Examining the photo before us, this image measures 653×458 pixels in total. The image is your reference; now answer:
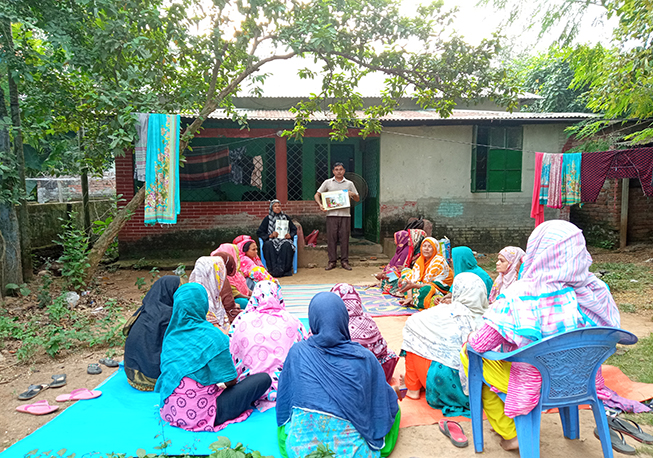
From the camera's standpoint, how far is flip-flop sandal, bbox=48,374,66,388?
10.4 ft

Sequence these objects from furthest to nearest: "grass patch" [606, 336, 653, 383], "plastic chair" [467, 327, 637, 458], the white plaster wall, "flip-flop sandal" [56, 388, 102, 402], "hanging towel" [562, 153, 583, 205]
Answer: the white plaster wall
"hanging towel" [562, 153, 583, 205]
"grass patch" [606, 336, 653, 383]
"flip-flop sandal" [56, 388, 102, 402]
"plastic chair" [467, 327, 637, 458]

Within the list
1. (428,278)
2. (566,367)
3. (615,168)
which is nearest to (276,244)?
(428,278)

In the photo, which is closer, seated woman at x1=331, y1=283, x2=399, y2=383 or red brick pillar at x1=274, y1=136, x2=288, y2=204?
seated woman at x1=331, y1=283, x2=399, y2=383

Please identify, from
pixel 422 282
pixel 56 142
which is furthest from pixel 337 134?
pixel 56 142

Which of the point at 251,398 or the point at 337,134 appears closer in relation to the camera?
the point at 251,398

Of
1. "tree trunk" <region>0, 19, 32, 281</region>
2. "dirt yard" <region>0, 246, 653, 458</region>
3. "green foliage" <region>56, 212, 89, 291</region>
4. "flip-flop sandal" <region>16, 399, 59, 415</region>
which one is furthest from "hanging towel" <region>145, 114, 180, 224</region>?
"flip-flop sandal" <region>16, 399, 59, 415</region>

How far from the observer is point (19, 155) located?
5492mm

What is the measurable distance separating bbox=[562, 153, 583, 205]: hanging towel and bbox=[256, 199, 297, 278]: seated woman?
4574mm

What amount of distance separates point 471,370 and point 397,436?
56 centimetres

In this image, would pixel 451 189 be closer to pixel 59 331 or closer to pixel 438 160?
pixel 438 160

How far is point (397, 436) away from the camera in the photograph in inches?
92.3

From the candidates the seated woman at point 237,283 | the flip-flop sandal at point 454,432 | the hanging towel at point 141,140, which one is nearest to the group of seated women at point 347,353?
the flip-flop sandal at point 454,432

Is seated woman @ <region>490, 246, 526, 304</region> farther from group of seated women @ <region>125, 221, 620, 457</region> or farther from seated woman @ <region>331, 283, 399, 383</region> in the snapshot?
seated woman @ <region>331, 283, 399, 383</region>

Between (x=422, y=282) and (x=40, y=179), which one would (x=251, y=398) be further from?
(x=40, y=179)
